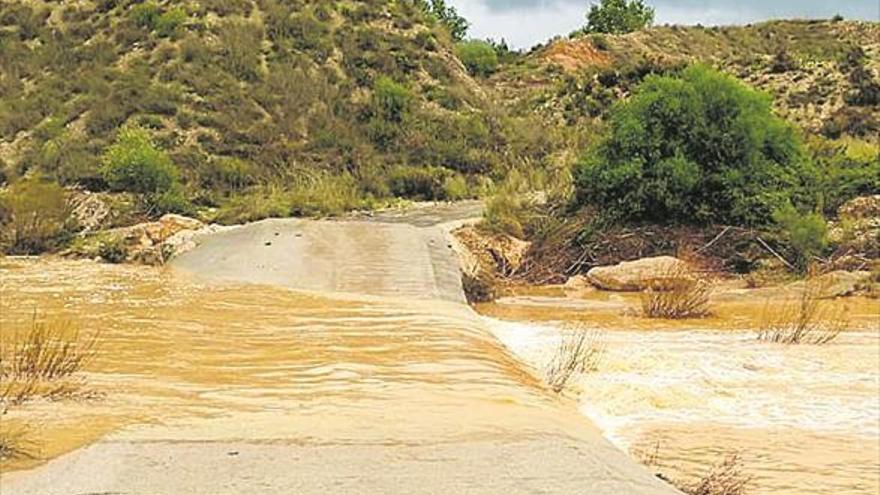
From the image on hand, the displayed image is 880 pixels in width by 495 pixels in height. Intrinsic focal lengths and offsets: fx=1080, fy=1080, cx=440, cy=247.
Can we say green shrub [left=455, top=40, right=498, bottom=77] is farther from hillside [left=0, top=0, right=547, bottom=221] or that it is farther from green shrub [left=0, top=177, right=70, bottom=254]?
green shrub [left=0, top=177, right=70, bottom=254]

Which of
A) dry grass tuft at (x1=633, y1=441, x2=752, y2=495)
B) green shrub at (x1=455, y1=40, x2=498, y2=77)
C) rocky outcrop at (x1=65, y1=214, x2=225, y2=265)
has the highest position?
green shrub at (x1=455, y1=40, x2=498, y2=77)

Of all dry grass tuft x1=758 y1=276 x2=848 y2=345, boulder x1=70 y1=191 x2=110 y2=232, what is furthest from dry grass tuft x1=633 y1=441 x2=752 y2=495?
boulder x1=70 y1=191 x2=110 y2=232

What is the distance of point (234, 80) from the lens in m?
37.2

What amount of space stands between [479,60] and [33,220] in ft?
162

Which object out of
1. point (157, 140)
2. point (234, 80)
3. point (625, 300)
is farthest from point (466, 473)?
point (234, 80)

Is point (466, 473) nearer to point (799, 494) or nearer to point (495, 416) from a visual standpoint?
point (495, 416)

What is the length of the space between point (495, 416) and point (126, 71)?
101 feet

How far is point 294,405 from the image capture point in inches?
366

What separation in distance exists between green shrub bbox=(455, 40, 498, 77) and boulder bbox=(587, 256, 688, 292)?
148ft

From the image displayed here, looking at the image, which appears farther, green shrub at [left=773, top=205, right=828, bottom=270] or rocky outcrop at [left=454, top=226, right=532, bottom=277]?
rocky outcrop at [left=454, top=226, right=532, bottom=277]

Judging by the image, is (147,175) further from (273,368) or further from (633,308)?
(273,368)

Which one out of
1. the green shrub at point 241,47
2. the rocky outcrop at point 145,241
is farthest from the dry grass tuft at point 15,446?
the green shrub at point 241,47

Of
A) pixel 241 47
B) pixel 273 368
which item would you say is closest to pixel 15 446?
pixel 273 368

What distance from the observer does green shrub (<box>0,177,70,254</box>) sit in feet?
70.7
